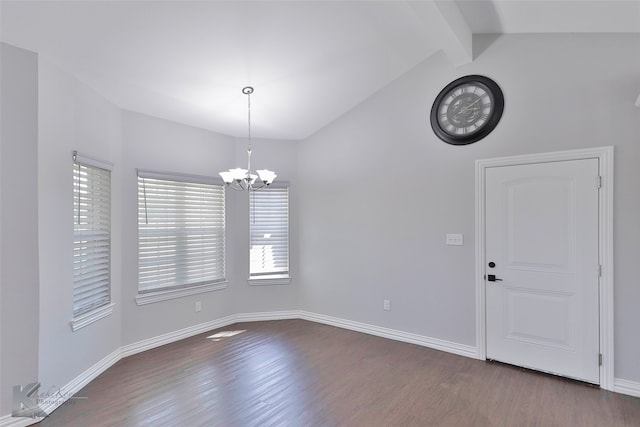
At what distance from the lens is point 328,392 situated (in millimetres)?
2619

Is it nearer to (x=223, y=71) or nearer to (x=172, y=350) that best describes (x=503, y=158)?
(x=223, y=71)

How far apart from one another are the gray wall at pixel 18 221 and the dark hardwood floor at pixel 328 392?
1.53ft

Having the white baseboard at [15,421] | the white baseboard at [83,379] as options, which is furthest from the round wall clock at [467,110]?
the white baseboard at [15,421]

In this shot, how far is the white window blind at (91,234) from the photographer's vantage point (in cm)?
277

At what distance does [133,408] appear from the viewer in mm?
2398

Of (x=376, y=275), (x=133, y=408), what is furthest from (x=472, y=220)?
(x=133, y=408)

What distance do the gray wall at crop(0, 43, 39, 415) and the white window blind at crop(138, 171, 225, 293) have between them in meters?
1.25

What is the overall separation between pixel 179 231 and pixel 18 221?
5.62 feet

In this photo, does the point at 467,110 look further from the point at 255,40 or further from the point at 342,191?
the point at 255,40

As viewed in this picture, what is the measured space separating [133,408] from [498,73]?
4.34 metres

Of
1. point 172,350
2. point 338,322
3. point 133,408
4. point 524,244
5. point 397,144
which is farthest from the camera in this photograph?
point 338,322

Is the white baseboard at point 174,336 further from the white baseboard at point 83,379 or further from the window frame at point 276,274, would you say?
the window frame at point 276,274

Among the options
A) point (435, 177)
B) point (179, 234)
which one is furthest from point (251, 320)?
point (435, 177)

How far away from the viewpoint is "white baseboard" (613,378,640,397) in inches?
99.1
